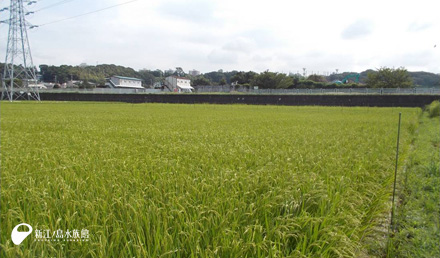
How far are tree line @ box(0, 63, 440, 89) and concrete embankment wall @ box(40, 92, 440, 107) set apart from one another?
8.38 metres

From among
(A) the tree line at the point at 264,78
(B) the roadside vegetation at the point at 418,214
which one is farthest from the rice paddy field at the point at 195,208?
(A) the tree line at the point at 264,78

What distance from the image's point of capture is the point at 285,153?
477 centimetres

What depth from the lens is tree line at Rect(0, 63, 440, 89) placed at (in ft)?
145

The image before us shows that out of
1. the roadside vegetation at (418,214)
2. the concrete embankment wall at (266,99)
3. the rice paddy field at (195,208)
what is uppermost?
the concrete embankment wall at (266,99)

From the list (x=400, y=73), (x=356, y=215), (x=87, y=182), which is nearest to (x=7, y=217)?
(x=87, y=182)

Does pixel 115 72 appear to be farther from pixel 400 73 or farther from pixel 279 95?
pixel 400 73

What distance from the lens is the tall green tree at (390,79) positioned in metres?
43.3

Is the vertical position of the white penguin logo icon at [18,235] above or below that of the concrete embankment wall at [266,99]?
below

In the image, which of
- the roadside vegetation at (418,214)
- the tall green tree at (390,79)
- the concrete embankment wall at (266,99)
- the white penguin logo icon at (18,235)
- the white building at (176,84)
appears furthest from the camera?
the white building at (176,84)

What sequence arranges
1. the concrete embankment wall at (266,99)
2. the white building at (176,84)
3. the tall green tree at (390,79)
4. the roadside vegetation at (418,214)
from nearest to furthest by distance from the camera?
the roadside vegetation at (418,214), the concrete embankment wall at (266,99), the tall green tree at (390,79), the white building at (176,84)

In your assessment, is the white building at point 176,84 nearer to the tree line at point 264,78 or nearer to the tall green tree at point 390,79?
the tree line at point 264,78

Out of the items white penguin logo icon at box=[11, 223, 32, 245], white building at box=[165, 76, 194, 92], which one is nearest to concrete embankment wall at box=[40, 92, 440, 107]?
white building at box=[165, 76, 194, 92]

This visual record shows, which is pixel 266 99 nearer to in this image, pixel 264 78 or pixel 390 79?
pixel 264 78

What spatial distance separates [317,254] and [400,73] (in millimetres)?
50701
